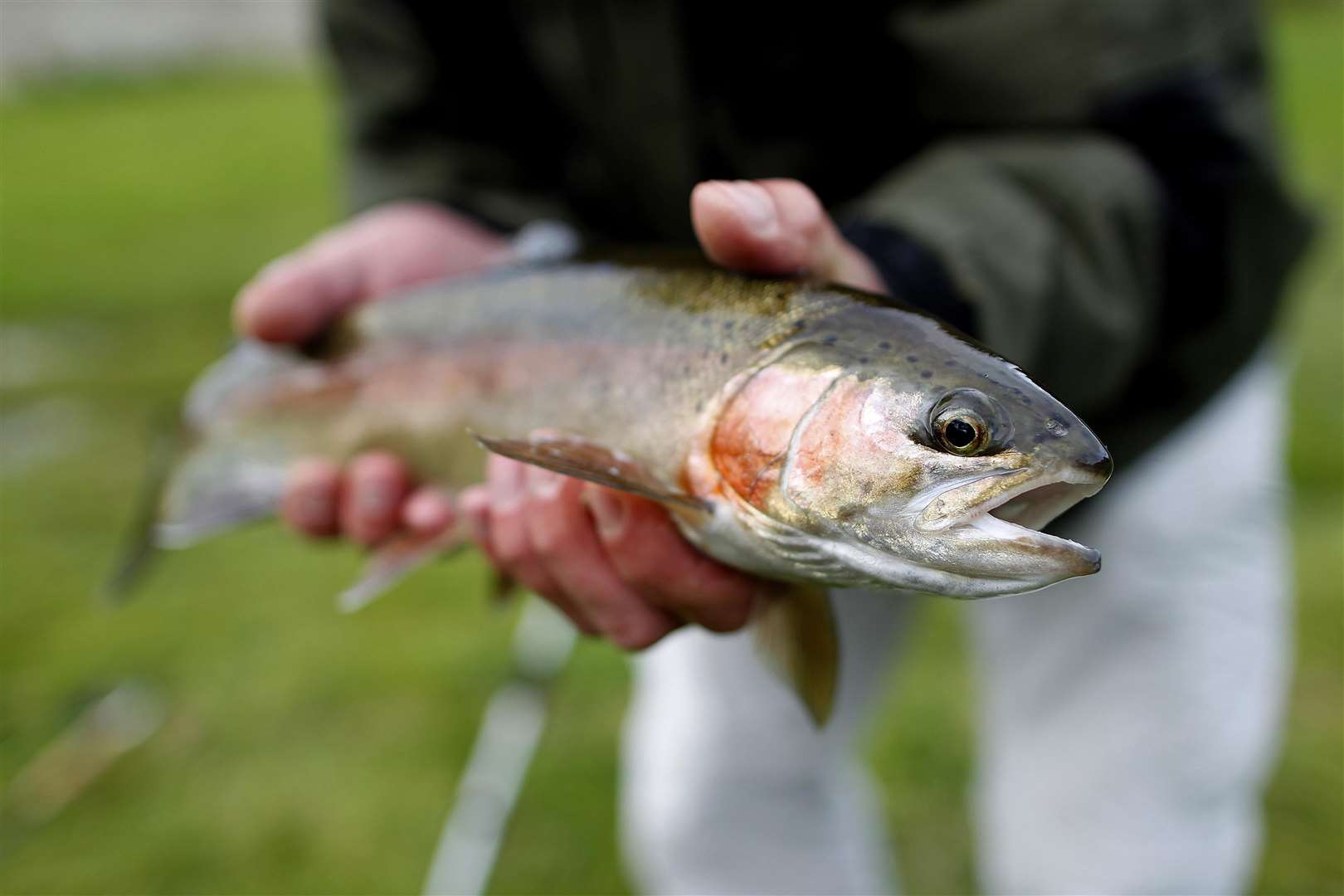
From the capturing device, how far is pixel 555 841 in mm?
2928

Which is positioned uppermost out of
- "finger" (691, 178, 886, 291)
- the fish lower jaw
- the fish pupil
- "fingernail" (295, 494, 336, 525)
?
"finger" (691, 178, 886, 291)

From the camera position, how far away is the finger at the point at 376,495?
5.98 ft

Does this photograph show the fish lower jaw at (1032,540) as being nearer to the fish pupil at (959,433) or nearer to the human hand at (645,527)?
the fish pupil at (959,433)

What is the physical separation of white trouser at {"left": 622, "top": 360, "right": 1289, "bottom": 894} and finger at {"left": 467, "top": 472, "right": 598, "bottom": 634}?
2.24 ft

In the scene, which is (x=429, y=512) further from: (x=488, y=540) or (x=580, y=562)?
(x=580, y=562)

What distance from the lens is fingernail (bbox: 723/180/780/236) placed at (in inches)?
47.5

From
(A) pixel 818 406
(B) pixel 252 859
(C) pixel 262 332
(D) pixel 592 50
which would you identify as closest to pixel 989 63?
(D) pixel 592 50

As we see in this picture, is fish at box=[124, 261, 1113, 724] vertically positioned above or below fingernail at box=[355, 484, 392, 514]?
Answer: above

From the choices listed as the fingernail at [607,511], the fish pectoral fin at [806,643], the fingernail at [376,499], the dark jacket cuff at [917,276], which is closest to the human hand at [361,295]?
the fingernail at [376,499]

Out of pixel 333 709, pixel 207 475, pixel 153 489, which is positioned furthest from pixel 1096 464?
pixel 333 709

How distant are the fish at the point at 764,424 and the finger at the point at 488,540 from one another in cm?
11

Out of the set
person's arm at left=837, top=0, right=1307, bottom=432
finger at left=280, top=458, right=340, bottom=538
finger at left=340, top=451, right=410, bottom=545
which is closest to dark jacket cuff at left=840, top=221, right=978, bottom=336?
person's arm at left=837, top=0, right=1307, bottom=432

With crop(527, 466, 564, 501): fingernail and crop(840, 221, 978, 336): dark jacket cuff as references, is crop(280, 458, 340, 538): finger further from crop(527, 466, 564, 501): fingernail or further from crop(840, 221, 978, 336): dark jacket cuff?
crop(840, 221, 978, 336): dark jacket cuff

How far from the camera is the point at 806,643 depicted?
1.32m
